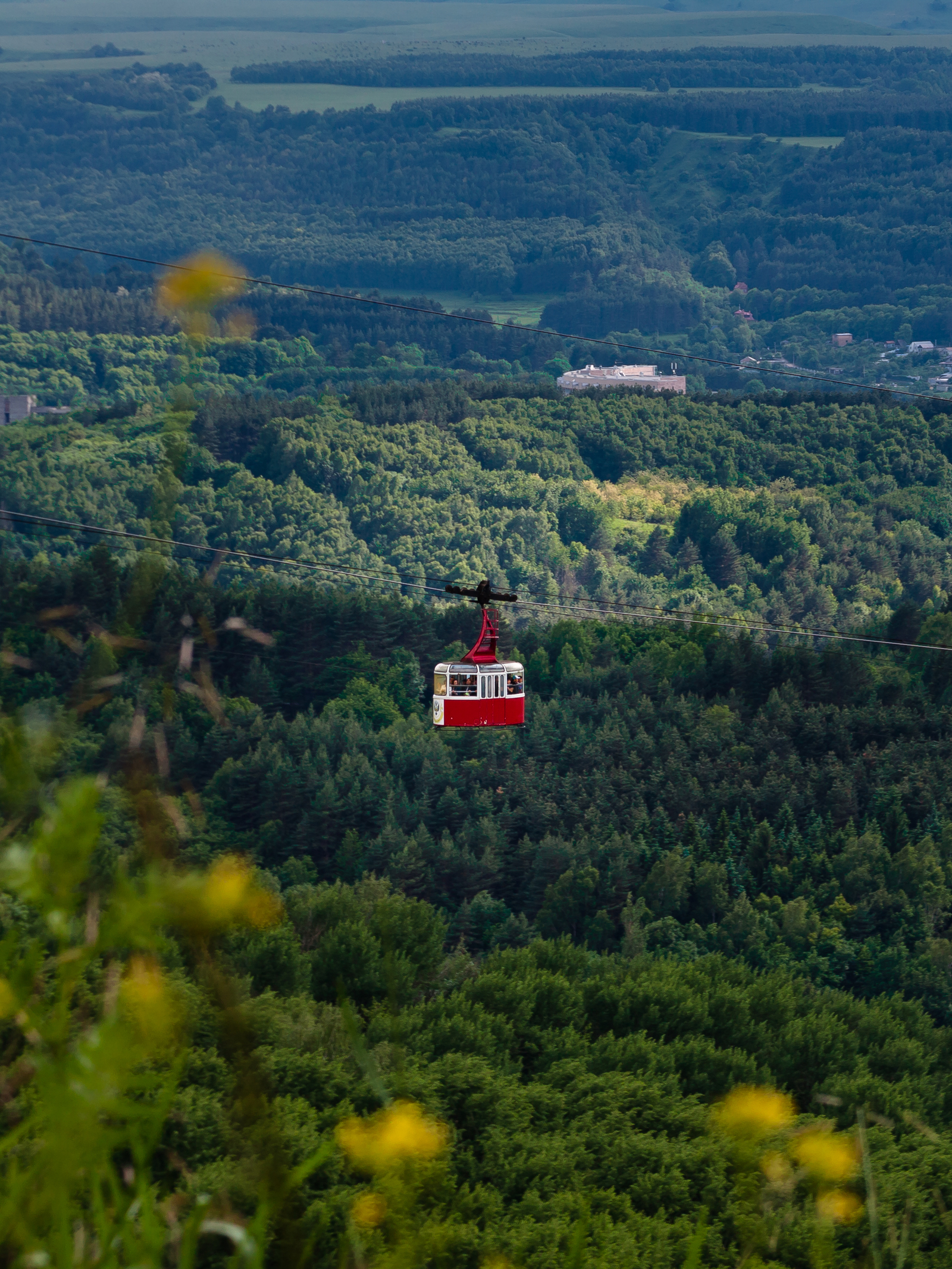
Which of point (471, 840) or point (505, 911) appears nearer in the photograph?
point (505, 911)

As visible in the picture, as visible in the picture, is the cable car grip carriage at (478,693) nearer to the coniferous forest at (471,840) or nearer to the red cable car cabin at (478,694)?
the red cable car cabin at (478,694)

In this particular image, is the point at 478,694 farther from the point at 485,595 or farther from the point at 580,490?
the point at 580,490

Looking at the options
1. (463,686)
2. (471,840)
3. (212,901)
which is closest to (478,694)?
(463,686)

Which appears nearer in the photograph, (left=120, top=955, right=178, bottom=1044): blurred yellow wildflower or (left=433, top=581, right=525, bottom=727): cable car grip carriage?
(left=120, top=955, right=178, bottom=1044): blurred yellow wildflower

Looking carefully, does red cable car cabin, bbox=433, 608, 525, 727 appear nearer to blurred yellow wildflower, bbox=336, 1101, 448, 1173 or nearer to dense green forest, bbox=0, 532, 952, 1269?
dense green forest, bbox=0, 532, 952, 1269

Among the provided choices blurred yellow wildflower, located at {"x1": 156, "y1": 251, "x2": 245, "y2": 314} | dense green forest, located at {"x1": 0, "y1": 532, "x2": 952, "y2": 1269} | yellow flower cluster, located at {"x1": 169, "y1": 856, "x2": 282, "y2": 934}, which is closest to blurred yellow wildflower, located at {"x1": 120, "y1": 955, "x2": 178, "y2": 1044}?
dense green forest, located at {"x1": 0, "y1": 532, "x2": 952, "y2": 1269}

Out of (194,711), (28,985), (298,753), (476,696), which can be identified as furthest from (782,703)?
(28,985)

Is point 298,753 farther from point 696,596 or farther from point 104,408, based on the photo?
point 104,408
